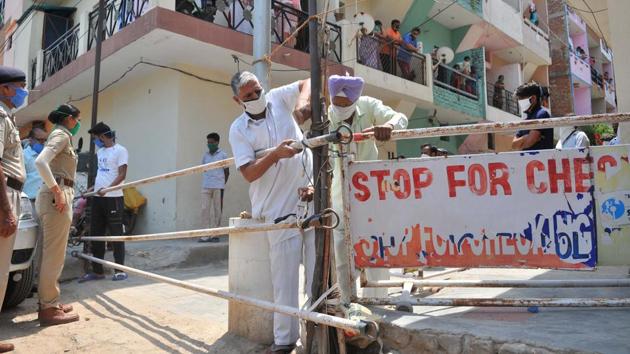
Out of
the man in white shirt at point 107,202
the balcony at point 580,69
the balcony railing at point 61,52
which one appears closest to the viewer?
the man in white shirt at point 107,202

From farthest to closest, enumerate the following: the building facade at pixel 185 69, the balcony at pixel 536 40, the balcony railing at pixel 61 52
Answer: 1. the balcony at pixel 536 40
2. the balcony railing at pixel 61 52
3. the building facade at pixel 185 69

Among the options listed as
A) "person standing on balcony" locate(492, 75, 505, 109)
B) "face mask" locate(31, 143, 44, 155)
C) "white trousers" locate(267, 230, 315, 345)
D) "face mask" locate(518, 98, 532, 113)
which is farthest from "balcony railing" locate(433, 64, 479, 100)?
"white trousers" locate(267, 230, 315, 345)

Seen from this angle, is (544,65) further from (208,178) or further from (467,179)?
(467,179)

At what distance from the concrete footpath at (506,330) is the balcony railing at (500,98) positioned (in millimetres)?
14600

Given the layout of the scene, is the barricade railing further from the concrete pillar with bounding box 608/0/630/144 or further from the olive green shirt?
the concrete pillar with bounding box 608/0/630/144

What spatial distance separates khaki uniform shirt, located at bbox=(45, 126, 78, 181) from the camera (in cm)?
367

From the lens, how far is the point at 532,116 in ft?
12.5

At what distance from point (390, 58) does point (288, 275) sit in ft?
31.6

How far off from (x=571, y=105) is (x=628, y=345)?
76.1ft

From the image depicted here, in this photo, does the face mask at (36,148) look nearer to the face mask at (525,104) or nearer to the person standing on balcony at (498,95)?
the face mask at (525,104)

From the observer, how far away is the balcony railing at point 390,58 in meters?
10.6

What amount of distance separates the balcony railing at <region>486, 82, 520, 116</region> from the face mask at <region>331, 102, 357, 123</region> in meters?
14.2

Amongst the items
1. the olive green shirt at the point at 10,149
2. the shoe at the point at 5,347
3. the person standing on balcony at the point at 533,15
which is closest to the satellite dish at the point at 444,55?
the person standing on balcony at the point at 533,15

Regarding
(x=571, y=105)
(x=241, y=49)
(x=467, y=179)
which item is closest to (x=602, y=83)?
(x=571, y=105)
